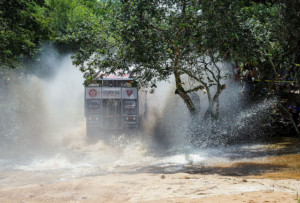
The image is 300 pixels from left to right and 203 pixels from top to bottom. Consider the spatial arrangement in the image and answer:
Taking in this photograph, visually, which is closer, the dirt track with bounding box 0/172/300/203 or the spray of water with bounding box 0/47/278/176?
the dirt track with bounding box 0/172/300/203

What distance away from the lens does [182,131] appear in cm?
1820

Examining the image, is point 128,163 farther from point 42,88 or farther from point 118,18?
point 42,88

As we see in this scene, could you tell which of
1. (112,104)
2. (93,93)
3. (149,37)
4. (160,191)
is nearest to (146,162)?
(149,37)

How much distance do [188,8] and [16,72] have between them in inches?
690

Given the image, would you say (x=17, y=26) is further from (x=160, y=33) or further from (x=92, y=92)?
(x=160, y=33)

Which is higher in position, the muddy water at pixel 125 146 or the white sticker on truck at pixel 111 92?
the white sticker on truck at pixel 111 92

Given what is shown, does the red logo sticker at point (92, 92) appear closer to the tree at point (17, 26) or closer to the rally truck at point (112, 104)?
the rally truck at point (112, 104)

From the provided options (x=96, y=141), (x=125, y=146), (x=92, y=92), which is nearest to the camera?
(x=125, y=146)

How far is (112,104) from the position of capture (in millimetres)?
17594

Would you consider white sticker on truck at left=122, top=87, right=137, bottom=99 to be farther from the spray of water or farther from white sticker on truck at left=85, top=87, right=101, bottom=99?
the spray of water

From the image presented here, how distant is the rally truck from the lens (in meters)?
17.4

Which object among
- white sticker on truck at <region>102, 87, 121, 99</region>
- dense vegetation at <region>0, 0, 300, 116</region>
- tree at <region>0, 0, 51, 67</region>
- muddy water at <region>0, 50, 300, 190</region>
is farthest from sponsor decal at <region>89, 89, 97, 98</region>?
tree at <region>0, 0, 51, 67</region>

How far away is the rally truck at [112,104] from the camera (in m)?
17.4

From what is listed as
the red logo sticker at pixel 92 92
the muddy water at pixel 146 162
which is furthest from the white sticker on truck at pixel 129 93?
the muddy water at pixel 146 162
